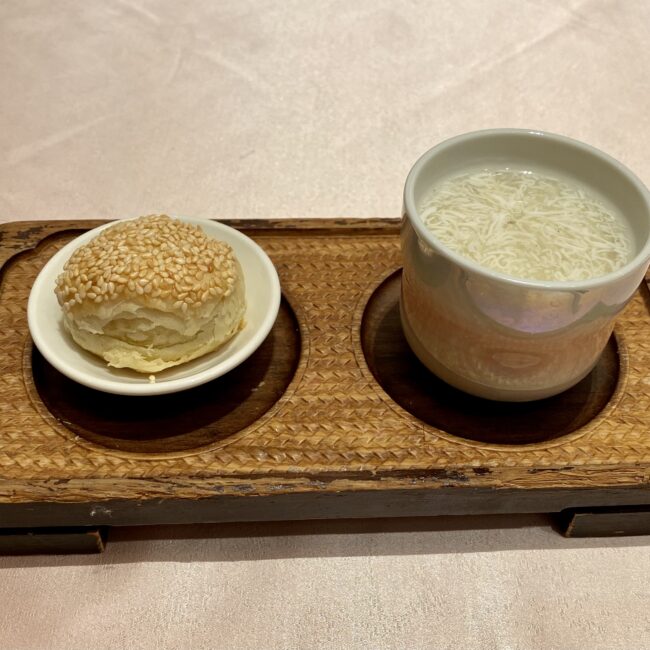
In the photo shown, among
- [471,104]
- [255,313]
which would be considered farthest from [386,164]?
[255,313]

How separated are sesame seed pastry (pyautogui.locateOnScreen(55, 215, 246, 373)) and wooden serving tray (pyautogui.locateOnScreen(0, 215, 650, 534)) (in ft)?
0.24

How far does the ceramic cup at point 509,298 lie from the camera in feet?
3.01

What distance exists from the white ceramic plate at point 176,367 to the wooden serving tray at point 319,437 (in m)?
0.04

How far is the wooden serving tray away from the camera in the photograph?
37.6 inches

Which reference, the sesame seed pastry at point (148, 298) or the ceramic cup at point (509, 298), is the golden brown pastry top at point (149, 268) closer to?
the sesame seed pastry at point (148, 298)

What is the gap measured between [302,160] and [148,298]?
1.07 m

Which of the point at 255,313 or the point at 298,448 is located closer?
the point at 298,448

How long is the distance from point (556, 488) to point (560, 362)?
0.18m

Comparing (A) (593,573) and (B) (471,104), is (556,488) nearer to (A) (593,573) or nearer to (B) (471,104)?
(A) (593,573)

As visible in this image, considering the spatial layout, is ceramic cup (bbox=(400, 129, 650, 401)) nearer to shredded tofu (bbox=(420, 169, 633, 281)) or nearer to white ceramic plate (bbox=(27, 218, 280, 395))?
shredded tofu (bbox=(420, 169, 633, 281))

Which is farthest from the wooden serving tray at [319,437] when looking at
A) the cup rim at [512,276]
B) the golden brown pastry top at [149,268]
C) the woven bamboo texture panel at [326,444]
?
the cup rim at [512,276]

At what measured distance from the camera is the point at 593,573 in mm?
1039

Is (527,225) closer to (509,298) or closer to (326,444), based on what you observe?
(509,298)

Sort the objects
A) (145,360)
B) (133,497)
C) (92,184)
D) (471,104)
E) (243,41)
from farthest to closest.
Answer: (243,41) < (471,104) < (92,184) < (145,360) < (133,497)
